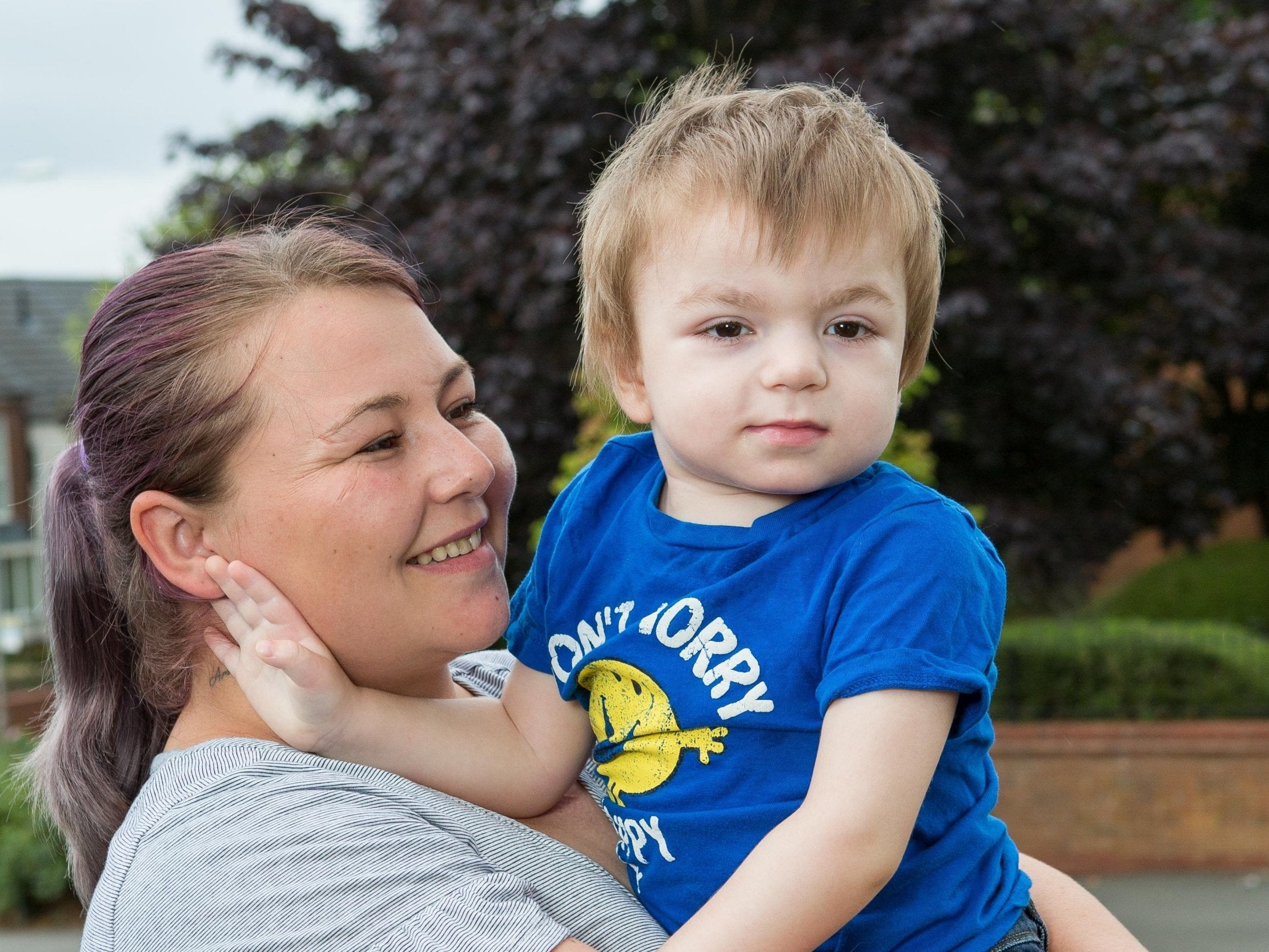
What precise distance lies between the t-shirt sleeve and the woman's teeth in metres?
0.58

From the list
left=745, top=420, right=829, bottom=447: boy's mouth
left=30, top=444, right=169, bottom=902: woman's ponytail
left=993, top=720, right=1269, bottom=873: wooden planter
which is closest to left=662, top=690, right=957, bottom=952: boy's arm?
left=745, top=420, right=829, bottom=447: boy's mouth

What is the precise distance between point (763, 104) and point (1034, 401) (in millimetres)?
7364

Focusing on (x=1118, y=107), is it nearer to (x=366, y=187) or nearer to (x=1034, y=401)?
(x=1034, y=401)

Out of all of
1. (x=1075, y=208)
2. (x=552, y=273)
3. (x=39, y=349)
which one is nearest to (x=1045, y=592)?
(x=1075, y=208)

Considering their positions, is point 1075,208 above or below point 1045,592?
above

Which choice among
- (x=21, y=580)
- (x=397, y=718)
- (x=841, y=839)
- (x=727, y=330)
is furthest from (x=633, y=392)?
(x=21, y=580)

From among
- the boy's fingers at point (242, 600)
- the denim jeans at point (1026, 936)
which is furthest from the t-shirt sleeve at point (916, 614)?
the boy's fingers at point (242, 600)

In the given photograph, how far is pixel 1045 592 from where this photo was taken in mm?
9859

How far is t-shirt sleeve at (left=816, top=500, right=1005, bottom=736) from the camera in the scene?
4.98 ft

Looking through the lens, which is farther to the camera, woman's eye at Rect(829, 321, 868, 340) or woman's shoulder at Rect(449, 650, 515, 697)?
woman's shoulder at Rect(449, 650, 515, 697)

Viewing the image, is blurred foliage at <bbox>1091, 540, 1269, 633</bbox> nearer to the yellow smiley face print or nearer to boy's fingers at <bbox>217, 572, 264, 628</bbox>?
the yellow smiley face print

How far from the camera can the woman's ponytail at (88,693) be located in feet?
6.67

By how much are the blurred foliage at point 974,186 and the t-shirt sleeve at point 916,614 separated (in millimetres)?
5427

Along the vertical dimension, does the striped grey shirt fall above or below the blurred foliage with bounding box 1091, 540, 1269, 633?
above
